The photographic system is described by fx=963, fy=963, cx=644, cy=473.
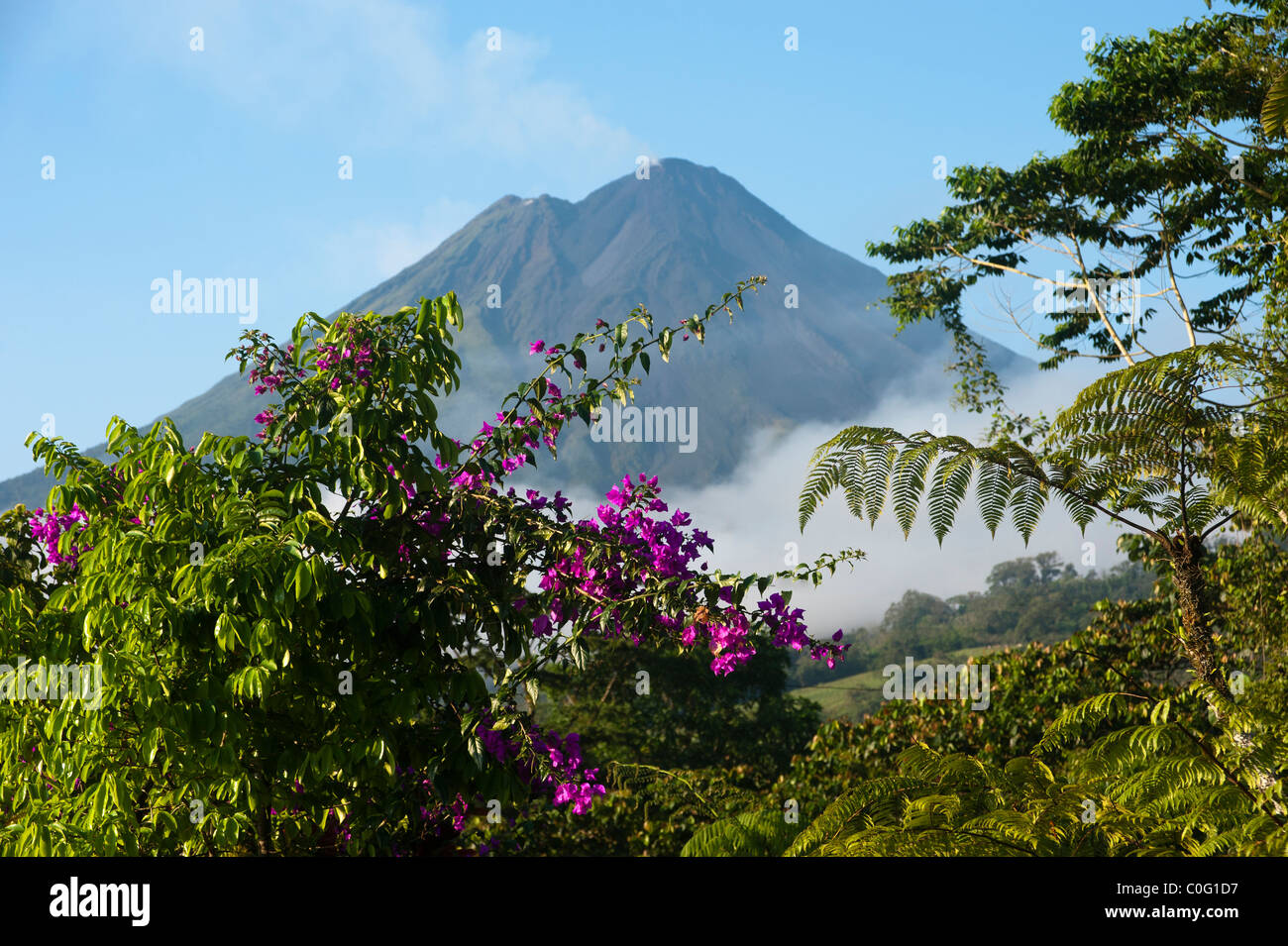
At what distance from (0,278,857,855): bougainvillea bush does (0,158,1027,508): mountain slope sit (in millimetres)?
89289

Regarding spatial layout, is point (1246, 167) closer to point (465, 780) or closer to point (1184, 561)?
point (1184, 561)

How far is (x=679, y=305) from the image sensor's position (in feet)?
413

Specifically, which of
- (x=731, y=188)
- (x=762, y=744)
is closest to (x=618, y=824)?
(x=762, y=744)

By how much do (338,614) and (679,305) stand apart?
411ft

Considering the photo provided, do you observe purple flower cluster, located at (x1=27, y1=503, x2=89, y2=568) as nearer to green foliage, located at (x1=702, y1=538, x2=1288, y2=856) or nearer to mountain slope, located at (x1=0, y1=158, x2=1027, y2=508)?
green foliage, located at (x1=702, y1=538, x2=1288, y2=856)

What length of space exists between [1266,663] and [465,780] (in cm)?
639

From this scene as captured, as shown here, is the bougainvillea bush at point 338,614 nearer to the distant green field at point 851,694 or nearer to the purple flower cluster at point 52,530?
the purple flower cluster at point 52,530

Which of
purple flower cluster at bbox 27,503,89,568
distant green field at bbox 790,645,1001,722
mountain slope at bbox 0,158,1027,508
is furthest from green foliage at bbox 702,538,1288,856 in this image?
mountain slope at bbox 0,158,1027,508

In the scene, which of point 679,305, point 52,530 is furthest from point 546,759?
point 679,305

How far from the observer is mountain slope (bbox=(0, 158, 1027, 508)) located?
11769cm

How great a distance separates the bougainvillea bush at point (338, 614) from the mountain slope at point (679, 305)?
89.3 meters

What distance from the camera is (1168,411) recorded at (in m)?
3.86

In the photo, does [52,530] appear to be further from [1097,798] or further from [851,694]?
[851,694]

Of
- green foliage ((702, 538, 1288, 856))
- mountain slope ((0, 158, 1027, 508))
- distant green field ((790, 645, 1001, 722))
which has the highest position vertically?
mountain slope ((0, 158, 1027, 508))
